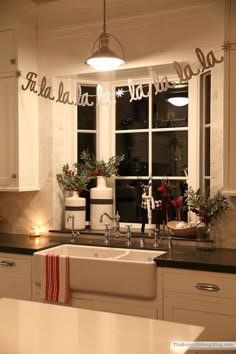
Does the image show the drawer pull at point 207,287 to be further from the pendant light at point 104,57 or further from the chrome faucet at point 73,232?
the pendant light at point 104,57

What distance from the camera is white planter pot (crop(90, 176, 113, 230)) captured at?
3744 mm

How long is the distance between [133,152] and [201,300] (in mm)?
1641

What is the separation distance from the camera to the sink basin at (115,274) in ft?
8.96

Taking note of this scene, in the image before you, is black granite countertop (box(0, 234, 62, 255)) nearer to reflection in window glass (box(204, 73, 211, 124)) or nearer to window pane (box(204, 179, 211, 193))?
window pane (box(204, 179, 211, 193))

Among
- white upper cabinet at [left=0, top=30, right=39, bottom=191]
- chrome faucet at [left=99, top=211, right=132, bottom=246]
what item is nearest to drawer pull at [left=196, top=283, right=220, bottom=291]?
chrome faucet at [left=99, top=211, right=132, bottom=246]

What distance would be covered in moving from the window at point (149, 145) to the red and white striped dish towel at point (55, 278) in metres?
1.06

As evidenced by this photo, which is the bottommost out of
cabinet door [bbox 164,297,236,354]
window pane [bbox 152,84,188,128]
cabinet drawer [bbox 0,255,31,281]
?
cabinet door [bbox 164,297,236,354]

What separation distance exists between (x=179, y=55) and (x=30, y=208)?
5.98 feet

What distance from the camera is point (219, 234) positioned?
3.20 meters

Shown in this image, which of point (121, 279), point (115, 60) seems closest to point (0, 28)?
point (115, 60)

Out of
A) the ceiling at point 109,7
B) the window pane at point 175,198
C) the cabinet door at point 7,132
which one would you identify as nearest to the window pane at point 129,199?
the window pane at point 175,198

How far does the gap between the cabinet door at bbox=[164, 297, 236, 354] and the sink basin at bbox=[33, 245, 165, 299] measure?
5.9 inches

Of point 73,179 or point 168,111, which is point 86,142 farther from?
point 168,111

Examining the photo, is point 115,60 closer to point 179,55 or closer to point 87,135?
point 179,55
